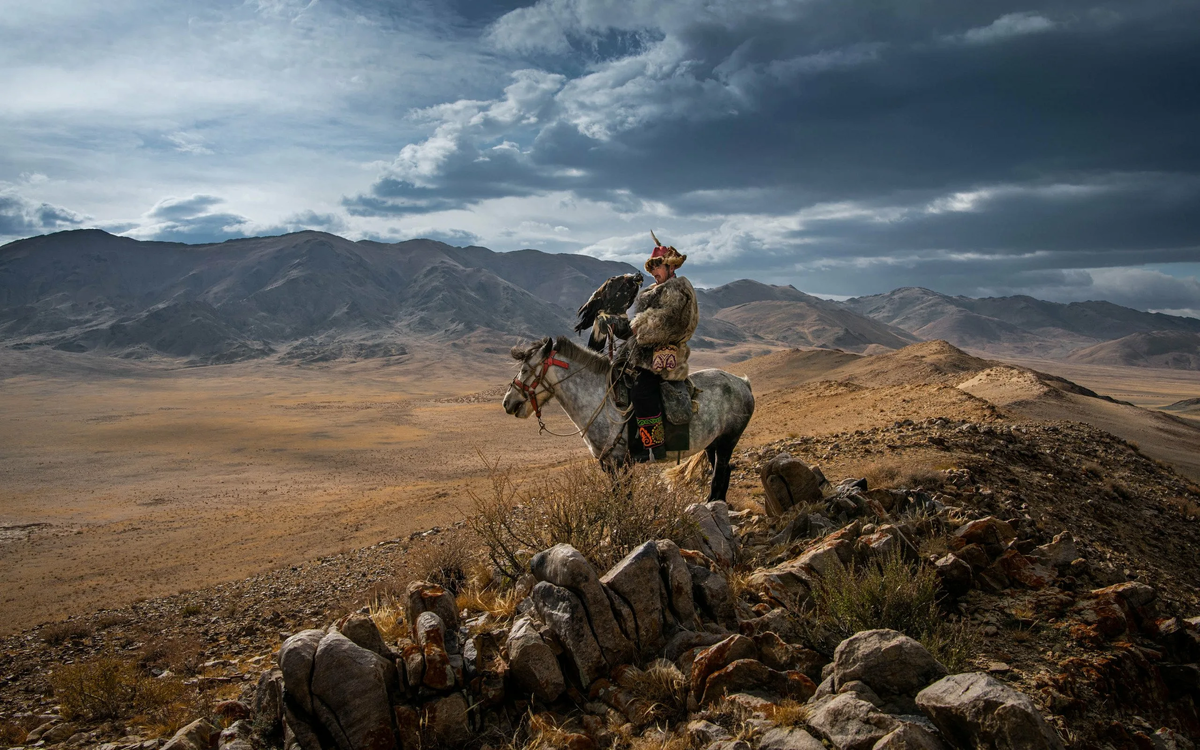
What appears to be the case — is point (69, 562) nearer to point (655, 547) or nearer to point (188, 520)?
point (188, 520)

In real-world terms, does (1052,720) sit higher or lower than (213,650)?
higher

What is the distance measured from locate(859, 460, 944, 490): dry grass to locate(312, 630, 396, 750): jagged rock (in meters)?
6.31

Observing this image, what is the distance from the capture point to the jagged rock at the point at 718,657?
4.30 metres

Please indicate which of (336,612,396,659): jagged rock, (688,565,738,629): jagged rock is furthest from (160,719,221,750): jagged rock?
(688,565,738,629): jagged rock

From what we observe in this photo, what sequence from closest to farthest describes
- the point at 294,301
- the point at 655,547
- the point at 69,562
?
the point at 655,547
the point at 69,562
the point at 294,301

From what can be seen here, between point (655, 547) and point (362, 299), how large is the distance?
154130 millimetres

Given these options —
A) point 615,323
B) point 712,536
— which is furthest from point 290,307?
point 712,536

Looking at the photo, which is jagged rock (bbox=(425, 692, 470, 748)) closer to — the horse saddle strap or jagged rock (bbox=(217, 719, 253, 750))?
jagged rock (bbox=(217, 719, 253, 750))

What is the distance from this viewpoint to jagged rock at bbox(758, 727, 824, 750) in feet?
11.7

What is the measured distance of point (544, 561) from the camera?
5.17 metres

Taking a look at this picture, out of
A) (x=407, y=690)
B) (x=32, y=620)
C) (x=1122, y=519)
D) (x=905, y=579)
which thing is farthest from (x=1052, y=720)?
(x=32, y=620)

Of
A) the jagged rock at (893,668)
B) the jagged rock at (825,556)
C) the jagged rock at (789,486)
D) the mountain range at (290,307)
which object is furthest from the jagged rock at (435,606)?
the mountain range at (290,307)

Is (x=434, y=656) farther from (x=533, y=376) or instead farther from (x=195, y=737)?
(x=533, y=376)

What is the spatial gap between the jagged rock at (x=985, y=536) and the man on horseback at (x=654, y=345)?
3.31 m
